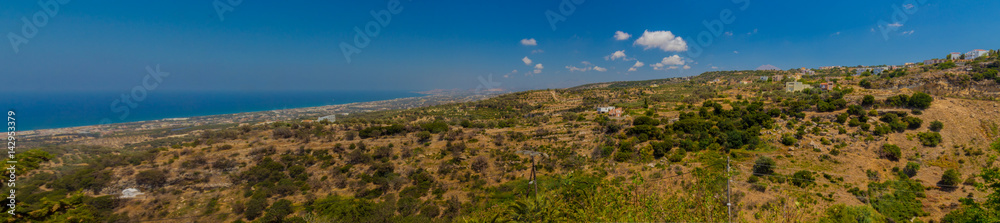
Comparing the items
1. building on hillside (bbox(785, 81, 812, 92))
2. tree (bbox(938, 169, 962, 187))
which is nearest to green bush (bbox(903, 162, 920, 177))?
tree (bbox(938, 169, 962, 187))

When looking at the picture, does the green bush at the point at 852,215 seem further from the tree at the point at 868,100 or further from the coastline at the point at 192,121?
the coastline at the point at 192,121

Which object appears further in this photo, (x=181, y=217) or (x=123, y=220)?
(x=181, y=217)

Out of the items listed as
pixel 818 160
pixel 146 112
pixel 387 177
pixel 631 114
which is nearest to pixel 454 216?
pixel 387 177

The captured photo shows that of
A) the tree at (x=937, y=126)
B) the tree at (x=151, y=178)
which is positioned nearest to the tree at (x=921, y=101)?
the tree at (x=937, y=126)

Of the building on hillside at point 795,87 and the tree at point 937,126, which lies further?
the building on hillside at point 795,87

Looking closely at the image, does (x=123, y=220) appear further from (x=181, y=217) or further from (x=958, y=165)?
(x=958, y=165)

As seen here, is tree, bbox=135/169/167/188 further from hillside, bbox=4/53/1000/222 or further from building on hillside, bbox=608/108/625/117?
building on hillside, bbox=608/108/625/117

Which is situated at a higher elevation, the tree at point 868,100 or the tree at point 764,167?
the tree at point 868,100

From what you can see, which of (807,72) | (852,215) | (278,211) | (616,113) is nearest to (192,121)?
(278,211)
